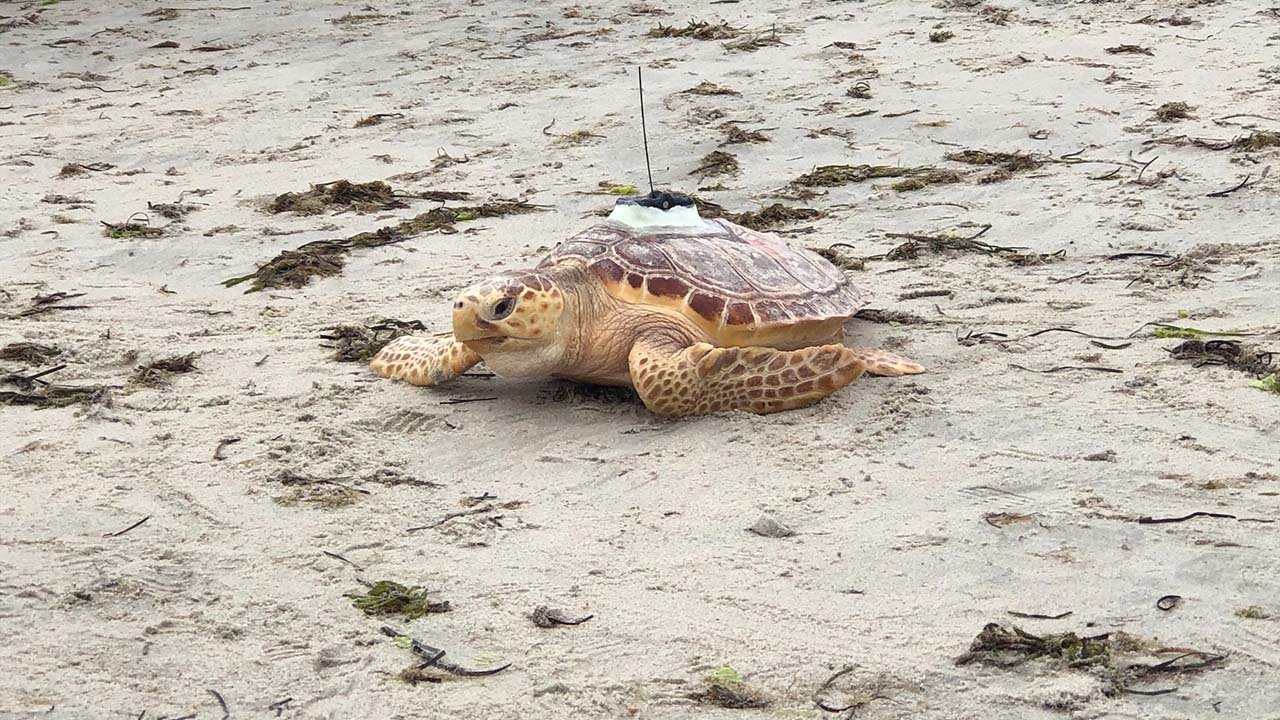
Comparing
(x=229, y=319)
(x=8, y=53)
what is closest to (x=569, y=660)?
(x=229, y=319)

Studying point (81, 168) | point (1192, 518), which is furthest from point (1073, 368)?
point (81, 168)

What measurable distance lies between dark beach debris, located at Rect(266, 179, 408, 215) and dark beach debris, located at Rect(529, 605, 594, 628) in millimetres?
3795

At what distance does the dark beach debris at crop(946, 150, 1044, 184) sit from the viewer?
6.40 metres

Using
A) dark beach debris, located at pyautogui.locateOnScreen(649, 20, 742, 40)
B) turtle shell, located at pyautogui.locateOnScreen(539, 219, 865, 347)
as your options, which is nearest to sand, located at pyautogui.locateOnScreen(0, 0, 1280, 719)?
turtle shell, located at pyautogui.locateOnScreen(539, 219, 865, 347)

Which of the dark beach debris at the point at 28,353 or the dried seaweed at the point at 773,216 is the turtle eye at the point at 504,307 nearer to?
the dark beach debris at the point at 28,353

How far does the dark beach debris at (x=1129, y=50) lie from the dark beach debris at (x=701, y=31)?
2348mm

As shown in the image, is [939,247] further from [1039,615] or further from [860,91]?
[1039,615]

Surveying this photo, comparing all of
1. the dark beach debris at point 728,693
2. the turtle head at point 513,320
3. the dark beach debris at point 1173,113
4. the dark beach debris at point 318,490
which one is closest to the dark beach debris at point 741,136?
the dark beach debris at point 1173,113

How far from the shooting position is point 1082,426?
372 centimetres

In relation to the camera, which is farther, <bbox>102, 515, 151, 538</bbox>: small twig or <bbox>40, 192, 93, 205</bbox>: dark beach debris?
<bbox>40, 192, 93, 205</bbox>: dark beach debris

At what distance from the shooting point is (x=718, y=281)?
13.9 feet

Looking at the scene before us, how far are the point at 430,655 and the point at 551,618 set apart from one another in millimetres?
260

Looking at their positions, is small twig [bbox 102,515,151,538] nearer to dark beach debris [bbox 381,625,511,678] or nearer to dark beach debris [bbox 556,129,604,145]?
dark beach debris [bbox 381,625,511,678]

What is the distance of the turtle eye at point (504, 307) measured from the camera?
4027 millimetres
